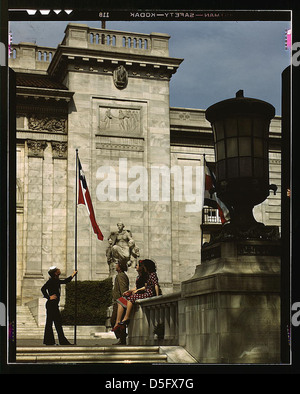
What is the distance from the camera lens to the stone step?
1212 centimetres

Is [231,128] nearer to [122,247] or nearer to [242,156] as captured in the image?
[242,156]

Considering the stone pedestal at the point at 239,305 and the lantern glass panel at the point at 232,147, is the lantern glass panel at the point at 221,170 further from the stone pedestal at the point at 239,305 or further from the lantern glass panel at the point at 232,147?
the stone pedestal at the point at 239,305

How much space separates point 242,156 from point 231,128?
531mm

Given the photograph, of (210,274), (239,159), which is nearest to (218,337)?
(210,274)

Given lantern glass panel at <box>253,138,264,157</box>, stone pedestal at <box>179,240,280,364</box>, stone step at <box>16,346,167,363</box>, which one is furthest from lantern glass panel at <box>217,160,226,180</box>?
stone step at <box>16,346,167,363</box>

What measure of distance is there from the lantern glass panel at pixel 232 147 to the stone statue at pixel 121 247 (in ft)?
82.1

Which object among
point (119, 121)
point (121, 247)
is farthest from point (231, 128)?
point (119, 121)

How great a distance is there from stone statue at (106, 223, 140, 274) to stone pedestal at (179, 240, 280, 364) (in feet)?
82.8

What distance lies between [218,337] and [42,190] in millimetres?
27698

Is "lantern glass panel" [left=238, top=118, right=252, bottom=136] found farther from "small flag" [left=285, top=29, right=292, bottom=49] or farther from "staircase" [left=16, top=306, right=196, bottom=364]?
"staircase" [left=16, top=306, right=196, bottom=364]

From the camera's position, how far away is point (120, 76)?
38562mm

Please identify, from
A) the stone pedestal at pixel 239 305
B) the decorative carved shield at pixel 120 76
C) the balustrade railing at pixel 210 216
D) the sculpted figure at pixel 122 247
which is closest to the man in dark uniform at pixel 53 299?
the stone pedestal at pixel 239 305

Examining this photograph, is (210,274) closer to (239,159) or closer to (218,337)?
(218,337)

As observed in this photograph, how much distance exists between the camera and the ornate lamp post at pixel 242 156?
12.4 meters
